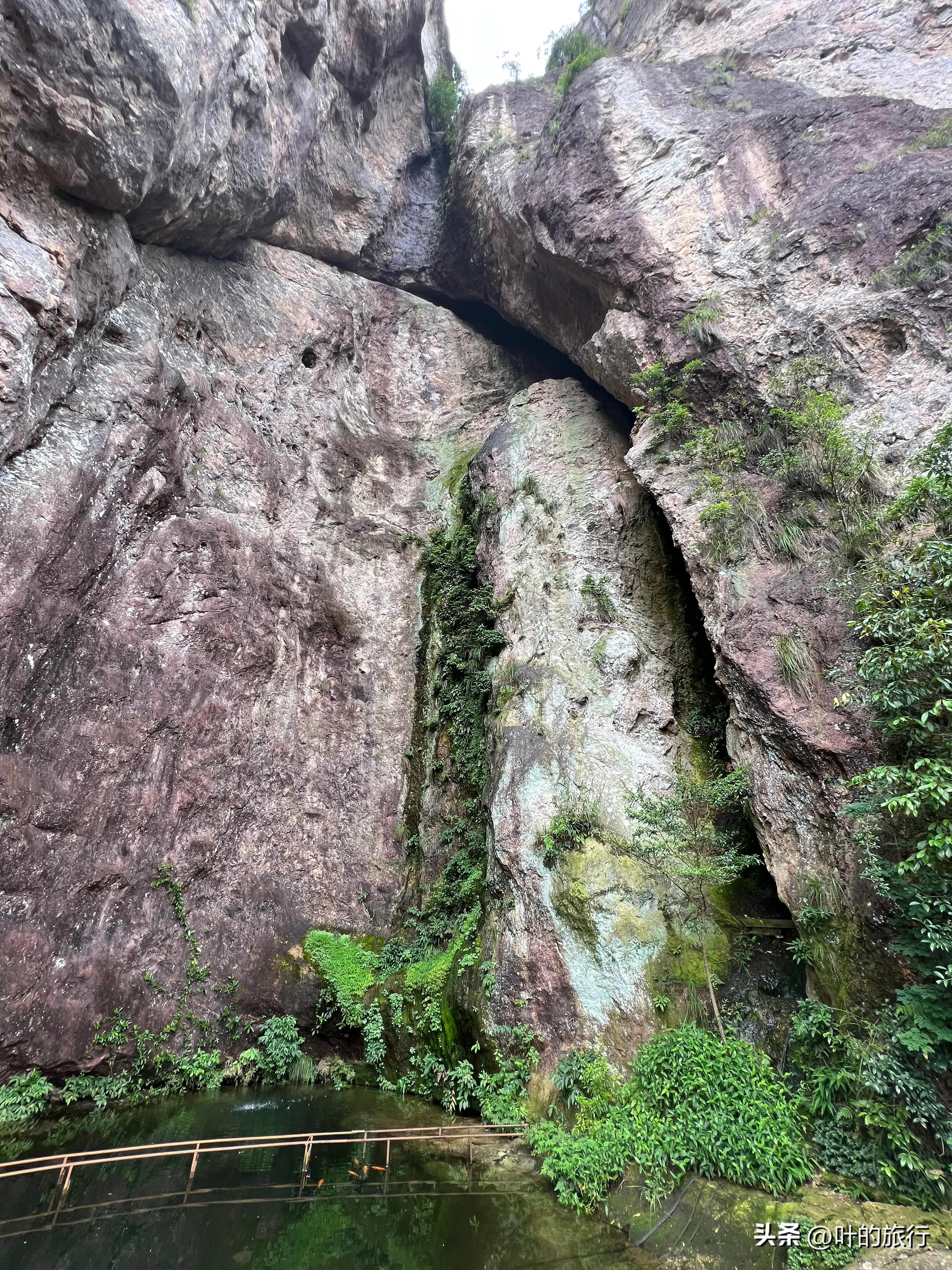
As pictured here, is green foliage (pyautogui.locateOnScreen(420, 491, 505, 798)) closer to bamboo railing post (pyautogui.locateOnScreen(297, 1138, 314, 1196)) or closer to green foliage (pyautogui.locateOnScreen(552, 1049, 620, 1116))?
green foliage (pyautogui.locateOnScreen(552, 1049, 620, 1116))

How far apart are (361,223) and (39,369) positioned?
37.9 ft

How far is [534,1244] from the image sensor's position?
17.3 ft

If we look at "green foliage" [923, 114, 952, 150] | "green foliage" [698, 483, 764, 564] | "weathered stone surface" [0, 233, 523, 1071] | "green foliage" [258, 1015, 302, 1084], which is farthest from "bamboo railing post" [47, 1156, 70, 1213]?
"green foliage" [923, 114, 952, 150]

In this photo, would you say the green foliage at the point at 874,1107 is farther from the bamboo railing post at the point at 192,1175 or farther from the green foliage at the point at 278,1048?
the green foliage at the point at 278,1048

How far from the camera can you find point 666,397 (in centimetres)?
1131

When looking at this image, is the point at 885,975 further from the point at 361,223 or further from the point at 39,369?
the point at 361,223

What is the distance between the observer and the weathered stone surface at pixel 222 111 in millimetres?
8250

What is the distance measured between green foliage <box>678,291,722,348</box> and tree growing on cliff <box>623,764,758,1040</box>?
756cm

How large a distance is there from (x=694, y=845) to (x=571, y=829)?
5.25 ft

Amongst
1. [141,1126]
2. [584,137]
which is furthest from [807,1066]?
[584,137]

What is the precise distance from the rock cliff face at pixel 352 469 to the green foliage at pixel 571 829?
17 cm

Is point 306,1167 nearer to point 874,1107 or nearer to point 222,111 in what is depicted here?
point 874,1107

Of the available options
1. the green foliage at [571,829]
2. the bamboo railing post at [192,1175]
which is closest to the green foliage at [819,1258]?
the green foliage at [571,829]

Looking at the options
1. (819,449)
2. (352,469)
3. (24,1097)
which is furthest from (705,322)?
Result: (24,1097)
